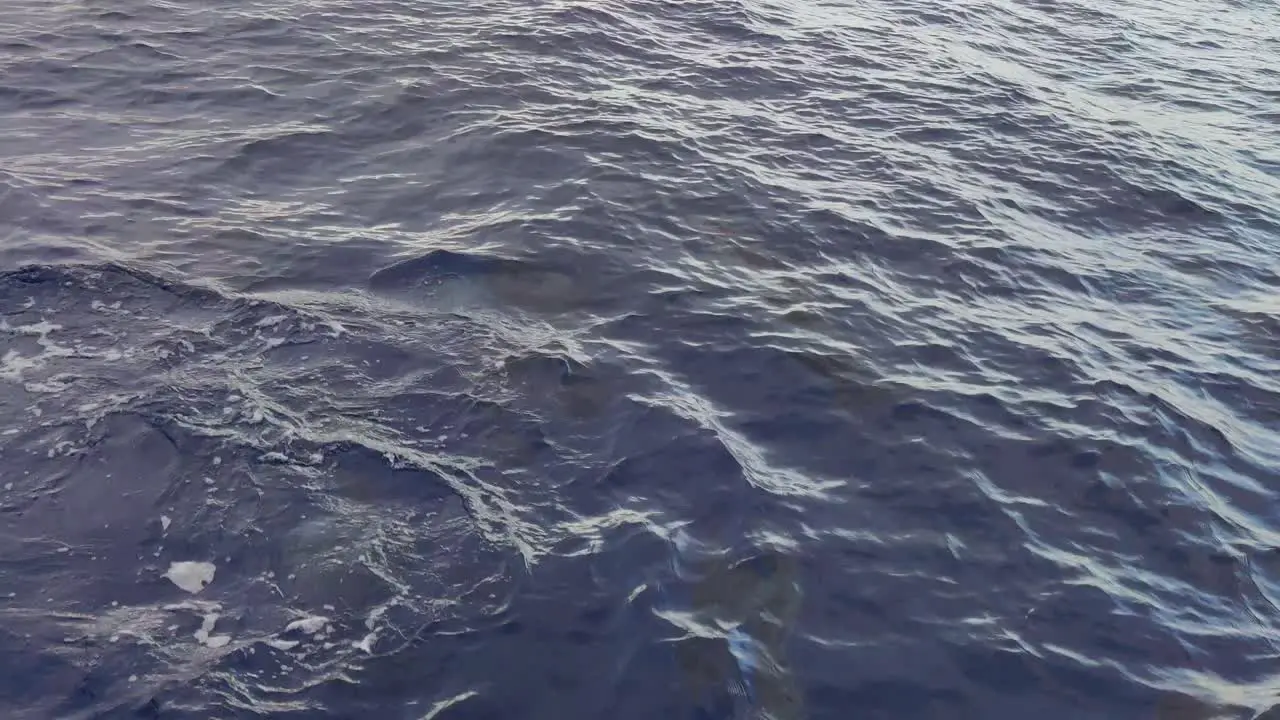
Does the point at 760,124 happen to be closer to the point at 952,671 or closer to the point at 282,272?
the point at 282,272

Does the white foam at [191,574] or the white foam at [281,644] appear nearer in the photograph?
the white foam at [281,644]

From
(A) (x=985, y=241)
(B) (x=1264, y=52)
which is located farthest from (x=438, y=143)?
(B) (x=1264, y=52)

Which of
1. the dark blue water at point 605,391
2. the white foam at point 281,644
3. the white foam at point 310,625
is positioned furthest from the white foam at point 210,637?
the white foam at point 310,625

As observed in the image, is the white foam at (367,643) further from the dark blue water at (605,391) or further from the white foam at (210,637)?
the white foam at (210,637)

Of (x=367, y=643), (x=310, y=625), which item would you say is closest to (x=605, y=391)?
(x=367, y=643)

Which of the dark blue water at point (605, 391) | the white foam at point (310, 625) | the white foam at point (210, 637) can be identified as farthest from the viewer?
the dark blue water at point (605, 391)

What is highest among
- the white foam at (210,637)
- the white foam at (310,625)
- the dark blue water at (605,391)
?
the dark blue water at (605,391)

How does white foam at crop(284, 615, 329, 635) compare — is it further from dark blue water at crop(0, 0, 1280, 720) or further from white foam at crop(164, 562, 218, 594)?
white foam at crop(164, 562, 218, 594)
